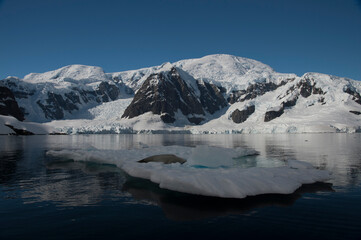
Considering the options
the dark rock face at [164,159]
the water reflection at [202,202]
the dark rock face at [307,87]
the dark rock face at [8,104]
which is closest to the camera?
the water reflection at [202,202]

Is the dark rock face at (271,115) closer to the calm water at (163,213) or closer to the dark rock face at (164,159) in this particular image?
the dark rock face at (164,159)

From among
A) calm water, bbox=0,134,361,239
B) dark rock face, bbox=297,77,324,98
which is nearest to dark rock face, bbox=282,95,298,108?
dark rock face, bbox=297,77,324,98

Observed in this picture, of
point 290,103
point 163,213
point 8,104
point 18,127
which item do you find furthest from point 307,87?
point 163,213

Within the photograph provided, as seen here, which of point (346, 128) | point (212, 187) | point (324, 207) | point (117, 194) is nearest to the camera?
point (324, 207)

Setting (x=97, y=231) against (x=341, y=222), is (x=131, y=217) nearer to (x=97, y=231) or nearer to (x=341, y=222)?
(x=97, y=231)

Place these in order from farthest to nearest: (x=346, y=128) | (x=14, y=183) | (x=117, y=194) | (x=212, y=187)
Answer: (x=346, y=128), (x=14, y=183), (x=117, y=194), (x=212, y=187)

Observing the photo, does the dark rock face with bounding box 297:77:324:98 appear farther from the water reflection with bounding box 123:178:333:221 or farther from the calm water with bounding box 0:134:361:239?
the water reflection with bounding box 123:178:333:221

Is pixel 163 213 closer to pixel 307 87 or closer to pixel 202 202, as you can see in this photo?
pixel 202 202

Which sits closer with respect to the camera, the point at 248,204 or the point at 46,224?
the point at 46,224

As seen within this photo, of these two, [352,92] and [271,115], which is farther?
[271,115]

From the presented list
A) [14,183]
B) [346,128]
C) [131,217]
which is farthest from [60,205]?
[346,128]

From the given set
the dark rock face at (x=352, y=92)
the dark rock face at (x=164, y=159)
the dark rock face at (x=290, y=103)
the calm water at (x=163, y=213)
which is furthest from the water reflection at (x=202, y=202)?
the dark rock face at (x=352, y=92)
